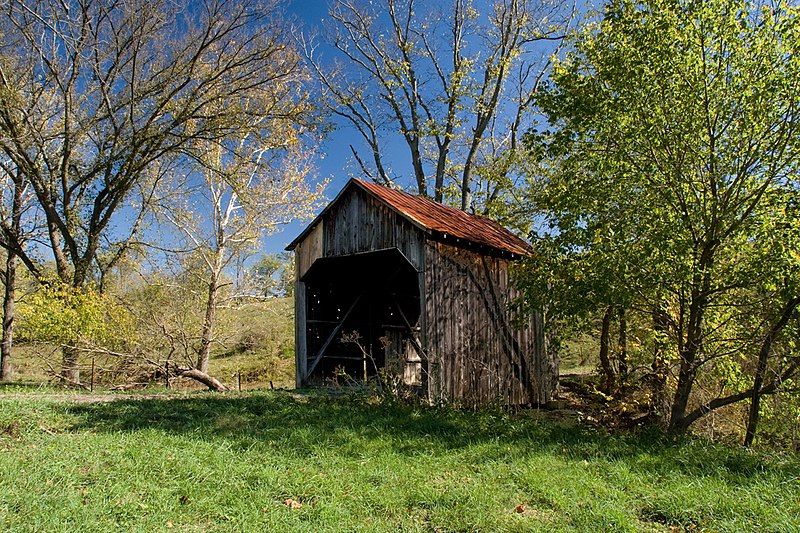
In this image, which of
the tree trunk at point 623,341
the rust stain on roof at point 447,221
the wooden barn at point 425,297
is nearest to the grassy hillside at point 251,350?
the wooden barn at point 425,297

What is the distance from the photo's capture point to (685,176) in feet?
28.1

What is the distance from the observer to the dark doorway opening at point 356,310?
15.3m

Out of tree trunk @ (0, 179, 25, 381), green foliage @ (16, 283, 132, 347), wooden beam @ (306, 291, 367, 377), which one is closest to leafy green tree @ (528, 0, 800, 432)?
wooden beam @ (306, 291, 367, 377)

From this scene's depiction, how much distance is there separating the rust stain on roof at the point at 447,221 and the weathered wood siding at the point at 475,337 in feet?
1.30

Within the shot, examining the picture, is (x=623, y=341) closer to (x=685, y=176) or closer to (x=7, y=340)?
(x=685, y=176)

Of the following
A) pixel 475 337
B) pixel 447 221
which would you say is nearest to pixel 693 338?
pixel 475 337

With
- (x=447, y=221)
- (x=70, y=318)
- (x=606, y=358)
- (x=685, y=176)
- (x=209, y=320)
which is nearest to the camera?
(x=685, y=176)

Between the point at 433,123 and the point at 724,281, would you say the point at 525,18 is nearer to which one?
the point at 433,123

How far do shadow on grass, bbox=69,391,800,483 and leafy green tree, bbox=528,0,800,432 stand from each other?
1.71 m

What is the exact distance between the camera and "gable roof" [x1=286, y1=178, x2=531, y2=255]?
38.9 feet

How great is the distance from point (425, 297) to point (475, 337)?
6.14 feet

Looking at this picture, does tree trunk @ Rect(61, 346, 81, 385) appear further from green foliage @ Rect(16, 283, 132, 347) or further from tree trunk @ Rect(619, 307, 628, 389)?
tree trunk @ Rect(619, 307, 628, 389)

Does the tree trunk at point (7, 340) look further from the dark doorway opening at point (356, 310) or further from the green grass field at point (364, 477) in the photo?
the green grass field at point (364, 477)

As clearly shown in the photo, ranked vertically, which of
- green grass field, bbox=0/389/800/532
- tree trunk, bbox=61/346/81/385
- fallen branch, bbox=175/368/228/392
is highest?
tree trunk, bbox=61/346/81/385
